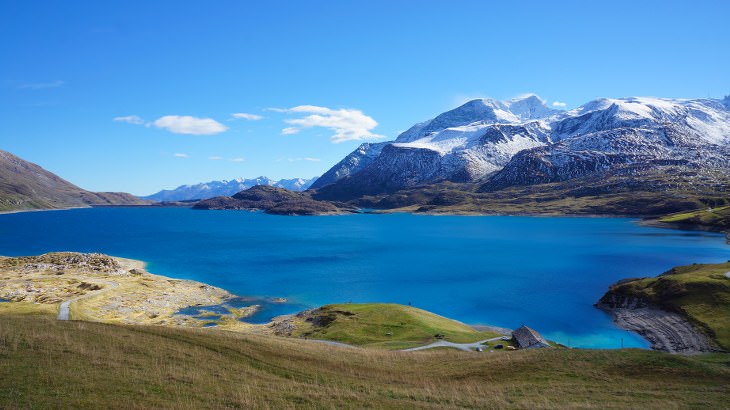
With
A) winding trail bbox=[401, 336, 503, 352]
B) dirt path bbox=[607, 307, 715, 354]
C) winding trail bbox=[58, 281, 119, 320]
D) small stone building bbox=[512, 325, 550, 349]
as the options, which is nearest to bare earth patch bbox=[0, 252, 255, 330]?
winding trail bbox=[58, 281, 119, 320]

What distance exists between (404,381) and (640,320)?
70392 millimetres

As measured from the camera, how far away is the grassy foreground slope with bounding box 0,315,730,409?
24344mm

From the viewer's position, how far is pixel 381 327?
7000 cm

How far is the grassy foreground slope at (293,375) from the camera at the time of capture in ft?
79.9

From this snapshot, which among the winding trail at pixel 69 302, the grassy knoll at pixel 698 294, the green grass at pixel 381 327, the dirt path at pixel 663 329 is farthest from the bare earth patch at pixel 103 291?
the grassy knoll at pixel 698 294

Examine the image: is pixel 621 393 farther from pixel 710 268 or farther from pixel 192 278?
pixel 192 278

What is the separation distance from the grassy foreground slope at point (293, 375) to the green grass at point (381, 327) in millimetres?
22607

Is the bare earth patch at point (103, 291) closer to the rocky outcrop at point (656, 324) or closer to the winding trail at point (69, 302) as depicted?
the winding trail at point (69, 302)

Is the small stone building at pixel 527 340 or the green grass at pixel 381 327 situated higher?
the small stone building at pixel 527 340

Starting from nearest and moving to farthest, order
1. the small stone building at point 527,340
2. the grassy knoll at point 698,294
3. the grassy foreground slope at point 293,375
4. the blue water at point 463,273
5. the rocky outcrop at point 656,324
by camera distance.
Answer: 1. the grassy foreground slope at point 293,375
2. the small stone building at point 527,340
3. the rocky outcrop at point 656,324
4. the grassy knoll at point 698,294
5. the blue water at point 463,273

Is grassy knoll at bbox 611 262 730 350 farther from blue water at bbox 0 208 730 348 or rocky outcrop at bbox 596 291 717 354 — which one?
blue water at bbox 0 208 730 348

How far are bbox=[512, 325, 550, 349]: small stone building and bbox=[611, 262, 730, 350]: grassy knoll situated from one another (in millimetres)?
28922

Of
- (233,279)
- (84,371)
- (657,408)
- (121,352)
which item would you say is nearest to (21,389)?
(84,371)

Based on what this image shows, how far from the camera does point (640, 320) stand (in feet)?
270
